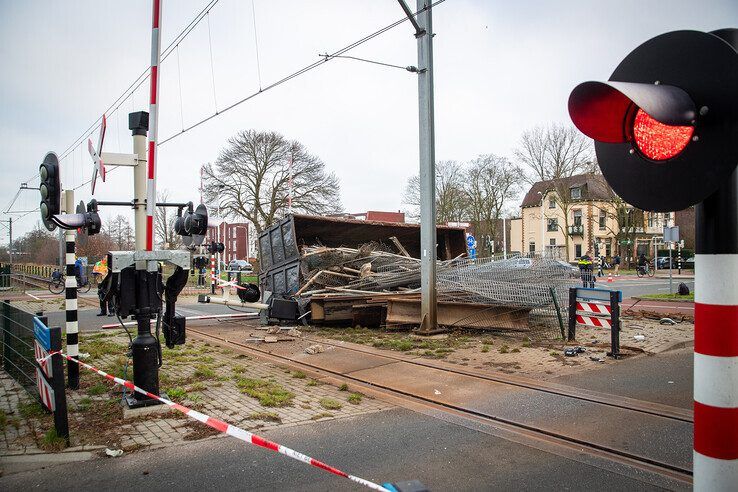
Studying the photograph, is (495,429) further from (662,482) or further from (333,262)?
(333,262)

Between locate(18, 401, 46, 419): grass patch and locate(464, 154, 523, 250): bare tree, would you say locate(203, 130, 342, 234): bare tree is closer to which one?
locate(464, 154, 523, 250): bare tree

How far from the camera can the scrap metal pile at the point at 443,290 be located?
914 centimetres

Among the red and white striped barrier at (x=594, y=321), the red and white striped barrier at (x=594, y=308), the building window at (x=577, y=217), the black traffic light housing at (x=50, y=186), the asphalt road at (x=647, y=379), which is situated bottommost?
the asphalt road at (x=647, y=379)

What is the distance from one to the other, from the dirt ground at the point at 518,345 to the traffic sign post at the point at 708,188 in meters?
4.89

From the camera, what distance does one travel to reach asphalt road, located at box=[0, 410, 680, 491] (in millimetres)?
3318

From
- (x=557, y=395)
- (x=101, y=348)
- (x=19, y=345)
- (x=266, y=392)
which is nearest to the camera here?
(x=557, y=395)

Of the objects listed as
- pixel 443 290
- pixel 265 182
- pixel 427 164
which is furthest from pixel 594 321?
pixel 265 182

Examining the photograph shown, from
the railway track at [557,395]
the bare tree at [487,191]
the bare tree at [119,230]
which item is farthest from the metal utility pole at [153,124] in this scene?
the bare tree at [487,191]

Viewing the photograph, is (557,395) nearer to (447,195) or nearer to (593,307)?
(593,307)

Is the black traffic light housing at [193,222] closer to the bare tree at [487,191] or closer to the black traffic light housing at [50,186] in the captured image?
the black traffic light housing at [50,186]

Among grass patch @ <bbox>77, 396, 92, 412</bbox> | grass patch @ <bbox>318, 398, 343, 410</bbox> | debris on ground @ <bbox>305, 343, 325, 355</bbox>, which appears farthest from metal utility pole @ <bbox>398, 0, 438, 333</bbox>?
grass patch @ <bbox>77, 396, 92, 412</bbox>

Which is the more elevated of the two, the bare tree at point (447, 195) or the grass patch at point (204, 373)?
the bare tree at point (447, 195)

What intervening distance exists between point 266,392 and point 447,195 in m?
49.7

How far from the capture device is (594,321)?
26.5 feet
